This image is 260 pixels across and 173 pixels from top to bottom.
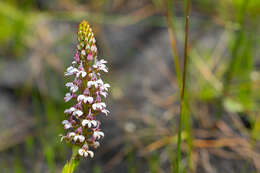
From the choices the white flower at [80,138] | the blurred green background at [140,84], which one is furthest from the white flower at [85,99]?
the blurred green background at [140,84]

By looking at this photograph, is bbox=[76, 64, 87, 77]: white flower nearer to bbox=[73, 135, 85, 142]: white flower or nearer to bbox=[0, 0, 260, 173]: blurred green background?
bbox=[73, 135, 85, 142]: white flower

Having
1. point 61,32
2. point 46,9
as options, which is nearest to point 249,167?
point 61,32

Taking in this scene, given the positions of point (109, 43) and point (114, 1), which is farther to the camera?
point (114, 1)

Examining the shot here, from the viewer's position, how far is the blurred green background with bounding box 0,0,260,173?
2.83m

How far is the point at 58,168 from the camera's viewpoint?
112 inches

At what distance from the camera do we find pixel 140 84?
12.7 feet

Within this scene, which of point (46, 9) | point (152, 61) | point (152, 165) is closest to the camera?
point (152, 165)

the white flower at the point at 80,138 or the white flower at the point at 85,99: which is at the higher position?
the white flower at the point at 85,99

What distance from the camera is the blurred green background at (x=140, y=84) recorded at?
9.29 feet

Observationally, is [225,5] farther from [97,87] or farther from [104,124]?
[97,87]

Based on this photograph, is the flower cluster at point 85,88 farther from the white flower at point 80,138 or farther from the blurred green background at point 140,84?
the blurred green background at point 140,84

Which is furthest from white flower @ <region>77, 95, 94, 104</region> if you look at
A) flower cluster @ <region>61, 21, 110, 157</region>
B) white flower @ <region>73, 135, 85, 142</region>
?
white flower @ <region>73, 135, 85, 142</region>

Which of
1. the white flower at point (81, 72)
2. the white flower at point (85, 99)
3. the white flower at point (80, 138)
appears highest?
the white flower at point (81, 72)

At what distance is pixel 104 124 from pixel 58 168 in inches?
26.5
